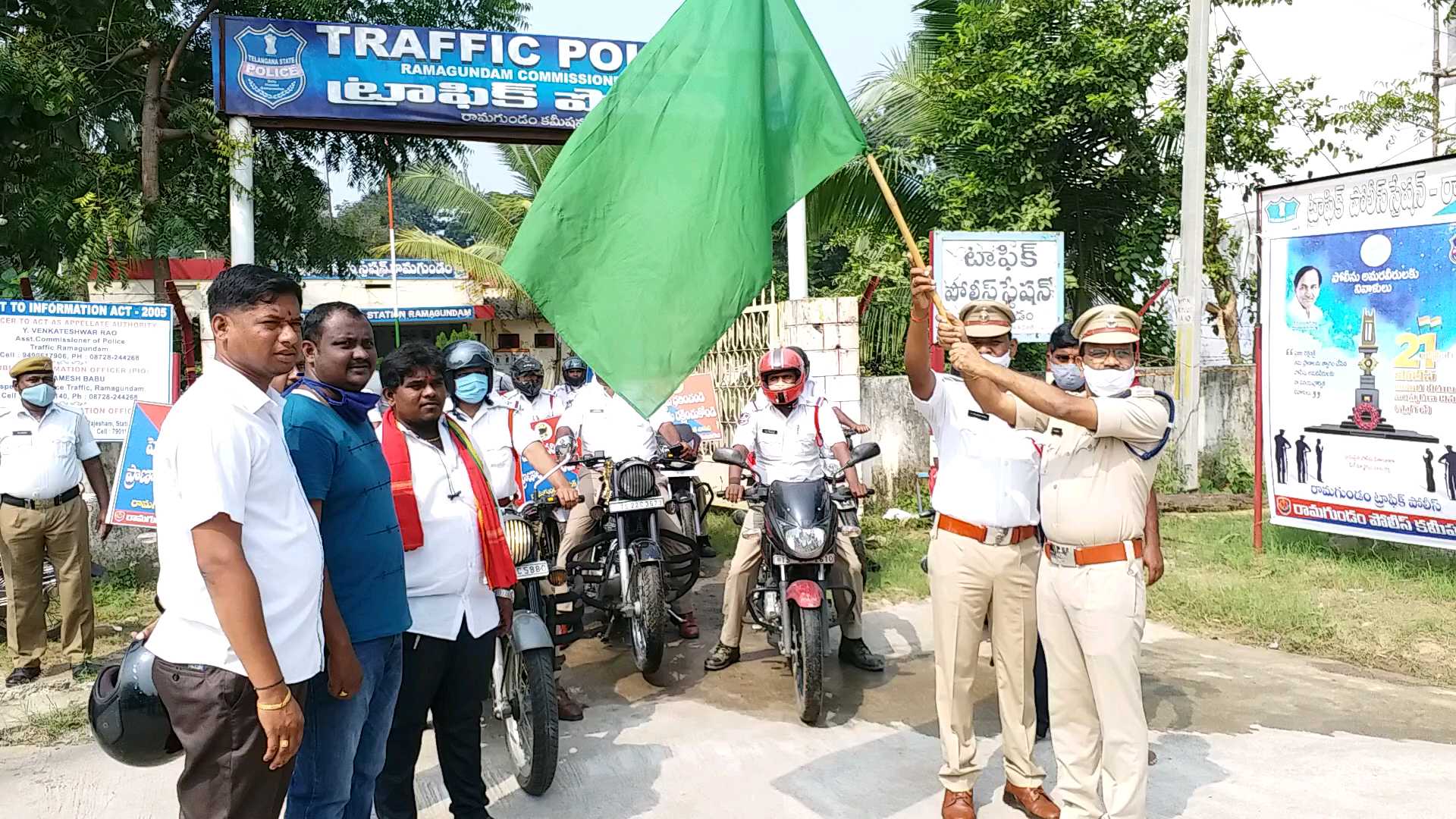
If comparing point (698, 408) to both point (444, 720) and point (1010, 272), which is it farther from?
point (444, 720)

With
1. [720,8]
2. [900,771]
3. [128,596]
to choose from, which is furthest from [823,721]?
[128,596]

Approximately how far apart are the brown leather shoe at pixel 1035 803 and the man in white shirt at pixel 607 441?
2534 millimetres

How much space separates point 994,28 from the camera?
12812 millimetres

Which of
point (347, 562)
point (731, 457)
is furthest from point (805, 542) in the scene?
point (347, 562)

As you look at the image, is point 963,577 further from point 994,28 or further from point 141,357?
point 994,28

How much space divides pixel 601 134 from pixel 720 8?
1.91ft

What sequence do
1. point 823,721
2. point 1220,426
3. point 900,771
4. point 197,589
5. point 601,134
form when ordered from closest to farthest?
point 197,589
point 601,134
point 900,771
point 823,721
point 1220,426

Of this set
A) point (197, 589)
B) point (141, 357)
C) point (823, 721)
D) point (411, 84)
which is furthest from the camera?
point (411, 84)

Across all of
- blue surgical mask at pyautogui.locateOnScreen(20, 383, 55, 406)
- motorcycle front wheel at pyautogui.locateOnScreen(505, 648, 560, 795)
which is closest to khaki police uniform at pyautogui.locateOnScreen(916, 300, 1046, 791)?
motorcycle front wheel at pyautogui.locateOnScreen(505, 648, 560, 795)

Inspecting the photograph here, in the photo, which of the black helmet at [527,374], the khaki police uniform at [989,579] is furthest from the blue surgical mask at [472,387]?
the black helmet at [527,374]

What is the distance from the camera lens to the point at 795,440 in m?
5.91

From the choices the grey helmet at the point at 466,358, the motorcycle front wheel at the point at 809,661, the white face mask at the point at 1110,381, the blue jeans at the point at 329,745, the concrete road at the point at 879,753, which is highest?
the grey helmet at the point at 466,358

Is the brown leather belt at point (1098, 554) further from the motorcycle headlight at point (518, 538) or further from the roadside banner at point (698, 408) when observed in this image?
the roadside banner at point (698, 408)

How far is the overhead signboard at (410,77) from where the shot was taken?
361 inches
